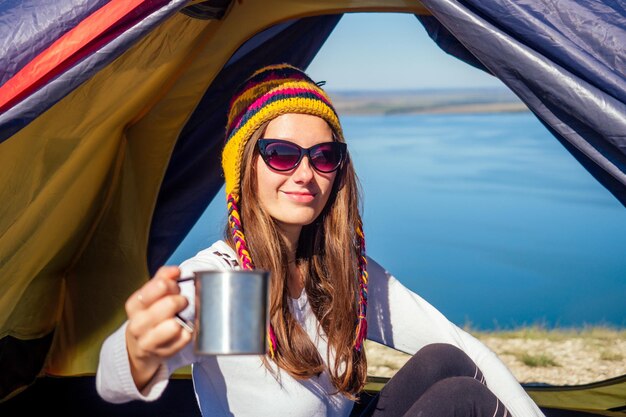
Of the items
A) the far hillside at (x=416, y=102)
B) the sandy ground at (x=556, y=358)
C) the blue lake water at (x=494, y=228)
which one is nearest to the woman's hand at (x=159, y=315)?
the blue lake water at (x=494, y=228)

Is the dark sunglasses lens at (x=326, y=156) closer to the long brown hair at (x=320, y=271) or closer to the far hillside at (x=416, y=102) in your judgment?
the long brown hair at (x=320, y=271)

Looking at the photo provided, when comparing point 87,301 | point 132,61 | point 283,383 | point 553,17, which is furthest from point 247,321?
point 87,301

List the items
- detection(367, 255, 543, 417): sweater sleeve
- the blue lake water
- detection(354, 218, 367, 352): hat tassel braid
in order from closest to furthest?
detection(354, 218, 367, 352): hat tassel braid < detection(367, 255, 543, 417): sweater sleeve < the blue lake water

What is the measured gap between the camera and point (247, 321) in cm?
94

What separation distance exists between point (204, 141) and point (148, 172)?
18 cm

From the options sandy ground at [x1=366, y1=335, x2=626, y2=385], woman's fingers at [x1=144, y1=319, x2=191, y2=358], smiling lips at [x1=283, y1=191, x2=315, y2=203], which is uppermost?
smiling lips at [x1=283, y1=191, x2=315, y2=203]

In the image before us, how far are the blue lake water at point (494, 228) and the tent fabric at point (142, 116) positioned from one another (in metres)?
0.22

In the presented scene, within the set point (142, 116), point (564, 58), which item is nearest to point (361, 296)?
point (564, 58)

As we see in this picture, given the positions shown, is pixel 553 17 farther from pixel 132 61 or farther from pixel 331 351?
pixel 132 61

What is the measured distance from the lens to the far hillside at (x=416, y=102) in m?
9.12

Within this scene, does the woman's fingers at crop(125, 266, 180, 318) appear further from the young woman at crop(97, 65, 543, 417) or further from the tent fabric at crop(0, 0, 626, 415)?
the tent fabric at crop(0, 0, 626, 415)

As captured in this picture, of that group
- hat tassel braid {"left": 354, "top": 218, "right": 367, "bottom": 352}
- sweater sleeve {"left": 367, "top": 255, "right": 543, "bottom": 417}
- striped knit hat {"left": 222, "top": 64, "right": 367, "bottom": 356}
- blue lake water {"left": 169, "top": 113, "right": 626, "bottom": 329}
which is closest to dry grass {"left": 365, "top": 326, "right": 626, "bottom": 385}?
blue lake water {"left": 169, "top": 113, "right": 626, "bottom": 329}

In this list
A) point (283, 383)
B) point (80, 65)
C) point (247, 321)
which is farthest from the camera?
point (283, 383)

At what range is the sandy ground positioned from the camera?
2.80 meters
